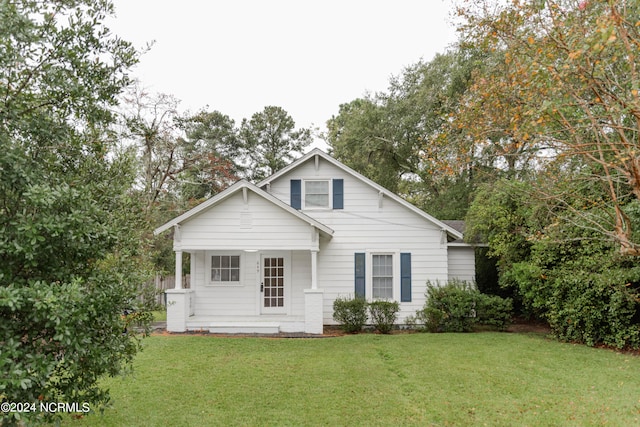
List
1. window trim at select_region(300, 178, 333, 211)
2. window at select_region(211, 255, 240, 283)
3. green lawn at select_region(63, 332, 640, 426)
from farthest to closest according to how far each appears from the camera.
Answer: window trim at select_region(300, 178, 333, 211) < window at select_region(211, 255, 240, 283) < green lawn at select_region(63, 332, 640, 426)

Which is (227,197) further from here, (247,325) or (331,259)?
(331,259)

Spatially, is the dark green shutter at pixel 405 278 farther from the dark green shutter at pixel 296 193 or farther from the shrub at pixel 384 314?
the dark green shutter at pixel 296 193

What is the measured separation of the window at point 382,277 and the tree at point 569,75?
322 inches

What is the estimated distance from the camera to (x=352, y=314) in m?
13.4

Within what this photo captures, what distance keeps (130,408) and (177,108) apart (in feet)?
54.5

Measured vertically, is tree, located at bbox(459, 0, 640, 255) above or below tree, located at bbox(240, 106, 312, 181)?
below

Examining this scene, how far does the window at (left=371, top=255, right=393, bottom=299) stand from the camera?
1439 cm

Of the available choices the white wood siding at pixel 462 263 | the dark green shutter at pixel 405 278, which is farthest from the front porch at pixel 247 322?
the white wood siding at pixel 462 263

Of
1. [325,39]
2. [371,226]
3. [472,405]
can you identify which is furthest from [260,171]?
[472,405]

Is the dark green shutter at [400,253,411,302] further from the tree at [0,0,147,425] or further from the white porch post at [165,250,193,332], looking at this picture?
the tree at [0,0,147,425]

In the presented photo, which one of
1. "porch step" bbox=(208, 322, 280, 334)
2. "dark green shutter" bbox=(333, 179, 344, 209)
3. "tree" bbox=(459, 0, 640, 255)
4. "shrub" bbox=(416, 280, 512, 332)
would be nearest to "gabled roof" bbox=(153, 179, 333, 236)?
"dark green shutter" bbox=(333, 179, 344, 209)

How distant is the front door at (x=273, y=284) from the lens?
1422 centimetres

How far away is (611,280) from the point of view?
33.6ft

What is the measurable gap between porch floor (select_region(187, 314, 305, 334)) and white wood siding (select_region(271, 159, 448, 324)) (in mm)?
1537
